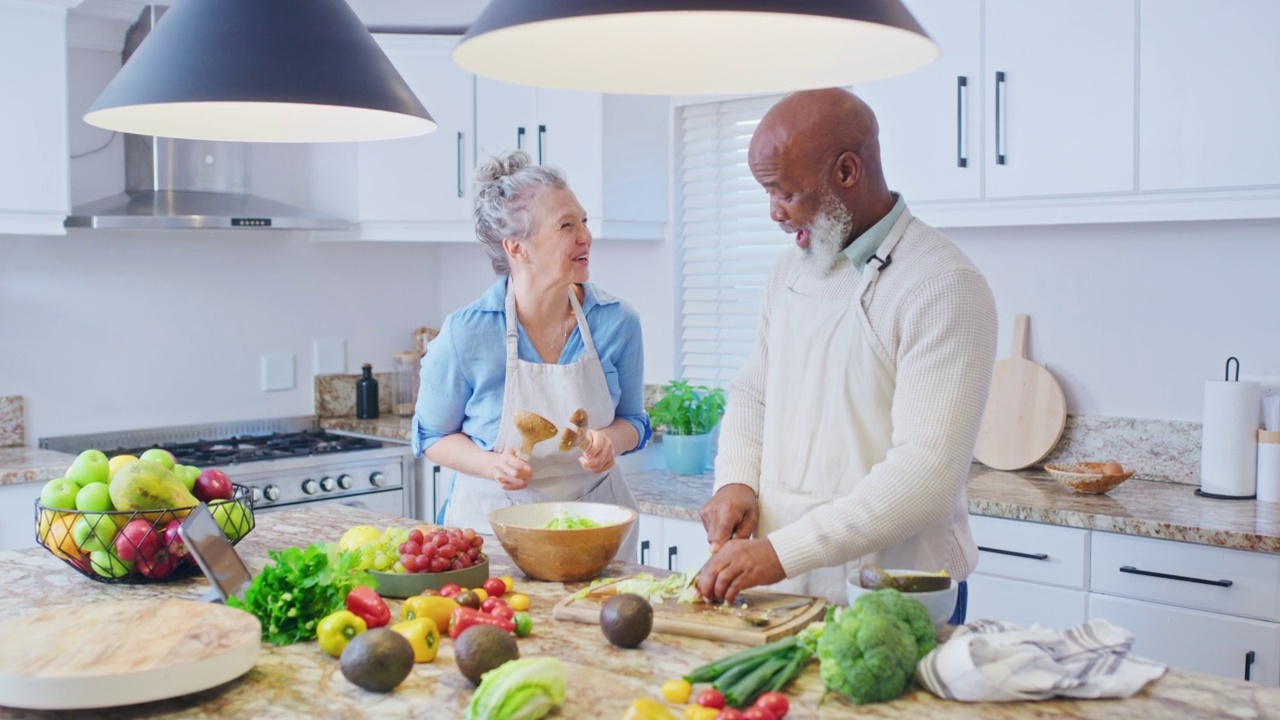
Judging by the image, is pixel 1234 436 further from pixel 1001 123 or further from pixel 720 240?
pixel 720 240

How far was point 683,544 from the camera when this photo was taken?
12.1 feet

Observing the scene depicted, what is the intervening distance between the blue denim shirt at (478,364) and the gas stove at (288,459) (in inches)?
60.8

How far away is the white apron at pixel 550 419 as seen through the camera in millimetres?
2756

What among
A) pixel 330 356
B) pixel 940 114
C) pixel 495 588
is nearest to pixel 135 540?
pixel 495 588

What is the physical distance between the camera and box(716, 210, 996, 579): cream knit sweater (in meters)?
1.96

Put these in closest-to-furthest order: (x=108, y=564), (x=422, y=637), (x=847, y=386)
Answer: (x=422, y=637), (x=108, y=564), (x=847, y=386)

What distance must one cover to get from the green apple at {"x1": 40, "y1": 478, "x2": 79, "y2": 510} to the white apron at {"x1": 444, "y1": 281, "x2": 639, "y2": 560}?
0.91 metres

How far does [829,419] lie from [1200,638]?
134cm

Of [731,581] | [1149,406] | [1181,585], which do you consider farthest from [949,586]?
[1149,406]

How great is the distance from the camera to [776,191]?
2.21 meters

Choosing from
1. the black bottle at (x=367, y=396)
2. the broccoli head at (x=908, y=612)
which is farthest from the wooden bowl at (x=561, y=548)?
the black bottle at (x=367, y=396)

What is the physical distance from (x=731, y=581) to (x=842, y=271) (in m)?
0.68

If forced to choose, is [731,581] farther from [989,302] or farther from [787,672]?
[989,302]

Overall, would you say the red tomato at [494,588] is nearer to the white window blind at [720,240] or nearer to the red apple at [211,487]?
the red apple at [211,487]
